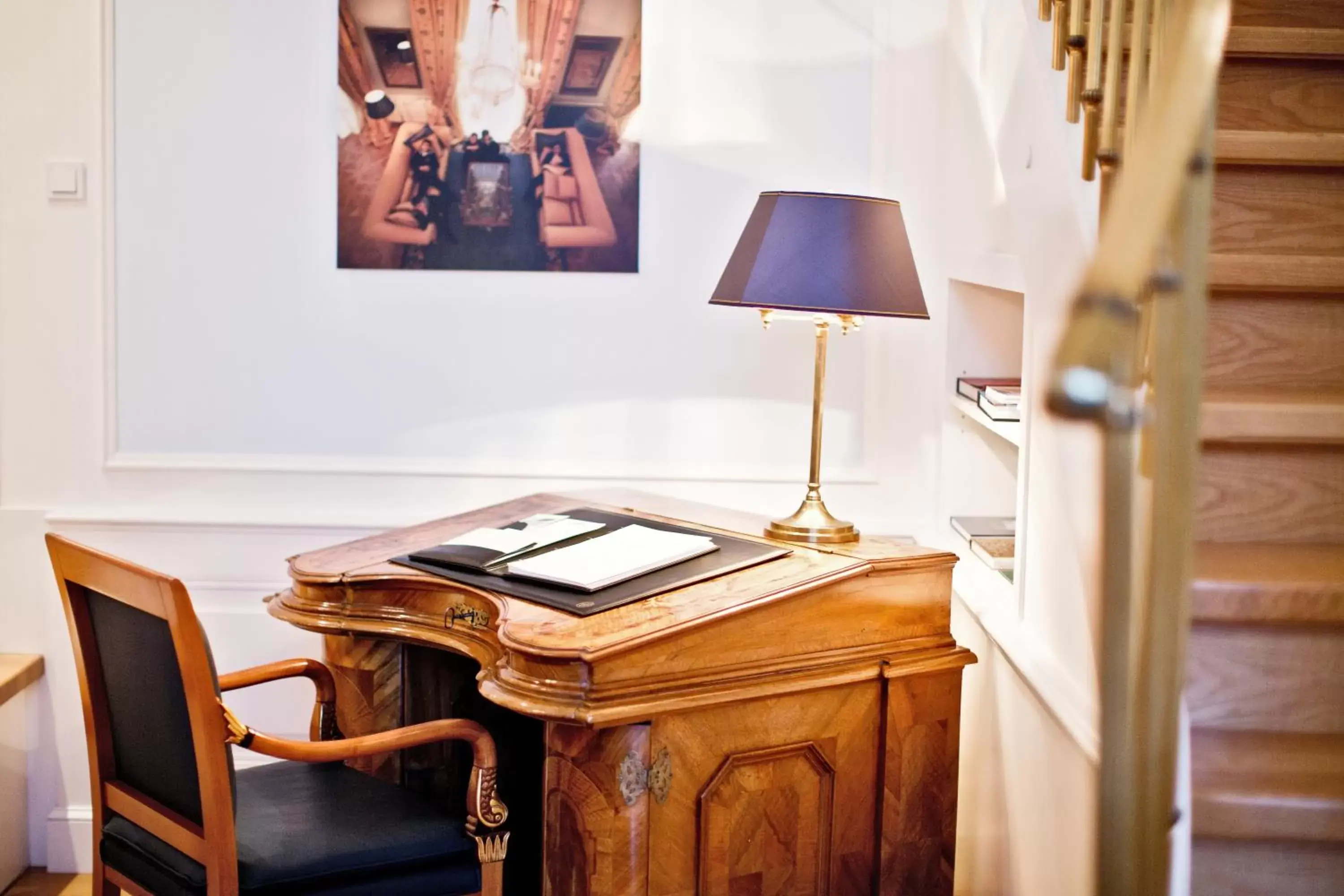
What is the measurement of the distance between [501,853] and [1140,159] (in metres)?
1.61

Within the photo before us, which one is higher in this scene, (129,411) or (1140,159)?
(1140,159)

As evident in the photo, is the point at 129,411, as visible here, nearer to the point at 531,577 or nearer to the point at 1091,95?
the point at 531,577

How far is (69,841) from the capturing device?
332 cm

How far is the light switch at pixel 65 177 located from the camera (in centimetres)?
317

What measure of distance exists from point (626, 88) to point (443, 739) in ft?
5.27

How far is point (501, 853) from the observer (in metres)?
2.22

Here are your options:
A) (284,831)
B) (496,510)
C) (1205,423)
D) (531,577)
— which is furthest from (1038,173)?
(284,831)

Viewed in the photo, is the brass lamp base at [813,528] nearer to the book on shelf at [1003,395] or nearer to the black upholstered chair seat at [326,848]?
the book on shelf at [1003,395]

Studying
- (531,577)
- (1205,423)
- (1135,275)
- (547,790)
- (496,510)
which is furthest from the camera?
(496,510)

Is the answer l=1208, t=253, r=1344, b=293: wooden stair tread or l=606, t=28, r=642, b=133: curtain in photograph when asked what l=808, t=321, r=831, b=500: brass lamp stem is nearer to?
l=1208, t=253, r=1344, b=293: wooden stair tread

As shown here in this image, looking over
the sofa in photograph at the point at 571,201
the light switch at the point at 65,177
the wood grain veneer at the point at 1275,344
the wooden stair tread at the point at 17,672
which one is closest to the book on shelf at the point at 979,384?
the wood grain veneer at the point at 1275,344

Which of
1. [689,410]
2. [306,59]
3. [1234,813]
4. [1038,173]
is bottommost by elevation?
[1234,813]

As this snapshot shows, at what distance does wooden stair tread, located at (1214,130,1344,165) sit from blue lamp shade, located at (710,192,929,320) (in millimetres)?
553

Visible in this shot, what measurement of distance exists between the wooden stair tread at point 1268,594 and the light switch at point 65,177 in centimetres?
257
